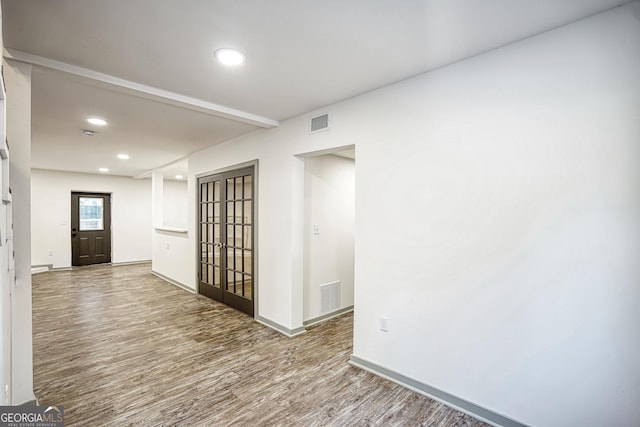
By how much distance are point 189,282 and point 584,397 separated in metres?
5.49

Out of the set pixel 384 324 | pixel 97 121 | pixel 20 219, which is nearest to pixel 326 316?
pixel 384 324

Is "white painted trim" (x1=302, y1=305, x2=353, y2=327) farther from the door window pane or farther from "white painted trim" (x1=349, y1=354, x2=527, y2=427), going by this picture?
the door window pane

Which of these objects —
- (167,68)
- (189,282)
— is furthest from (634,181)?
(189,282)

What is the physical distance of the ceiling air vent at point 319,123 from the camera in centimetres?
311

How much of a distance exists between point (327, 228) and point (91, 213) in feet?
24.6

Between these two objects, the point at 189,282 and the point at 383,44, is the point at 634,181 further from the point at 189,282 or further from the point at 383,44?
the point at 189,282

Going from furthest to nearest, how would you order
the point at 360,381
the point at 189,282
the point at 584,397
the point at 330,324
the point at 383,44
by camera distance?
the point at 189,282 < the point at 330,324 < the point at 360,381 < the point at 383,44 < the point at 584,397

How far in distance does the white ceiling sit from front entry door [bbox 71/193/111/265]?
19.2 ft

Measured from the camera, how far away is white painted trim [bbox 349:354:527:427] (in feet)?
6.66

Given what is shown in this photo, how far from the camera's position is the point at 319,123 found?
10.4ft

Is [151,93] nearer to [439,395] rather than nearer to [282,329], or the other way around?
[282,329]

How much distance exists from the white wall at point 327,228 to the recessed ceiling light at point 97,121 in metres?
2.42

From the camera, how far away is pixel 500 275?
2.03m

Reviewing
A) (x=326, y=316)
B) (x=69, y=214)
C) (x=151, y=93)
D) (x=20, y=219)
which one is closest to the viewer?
(x=20, y=219)
